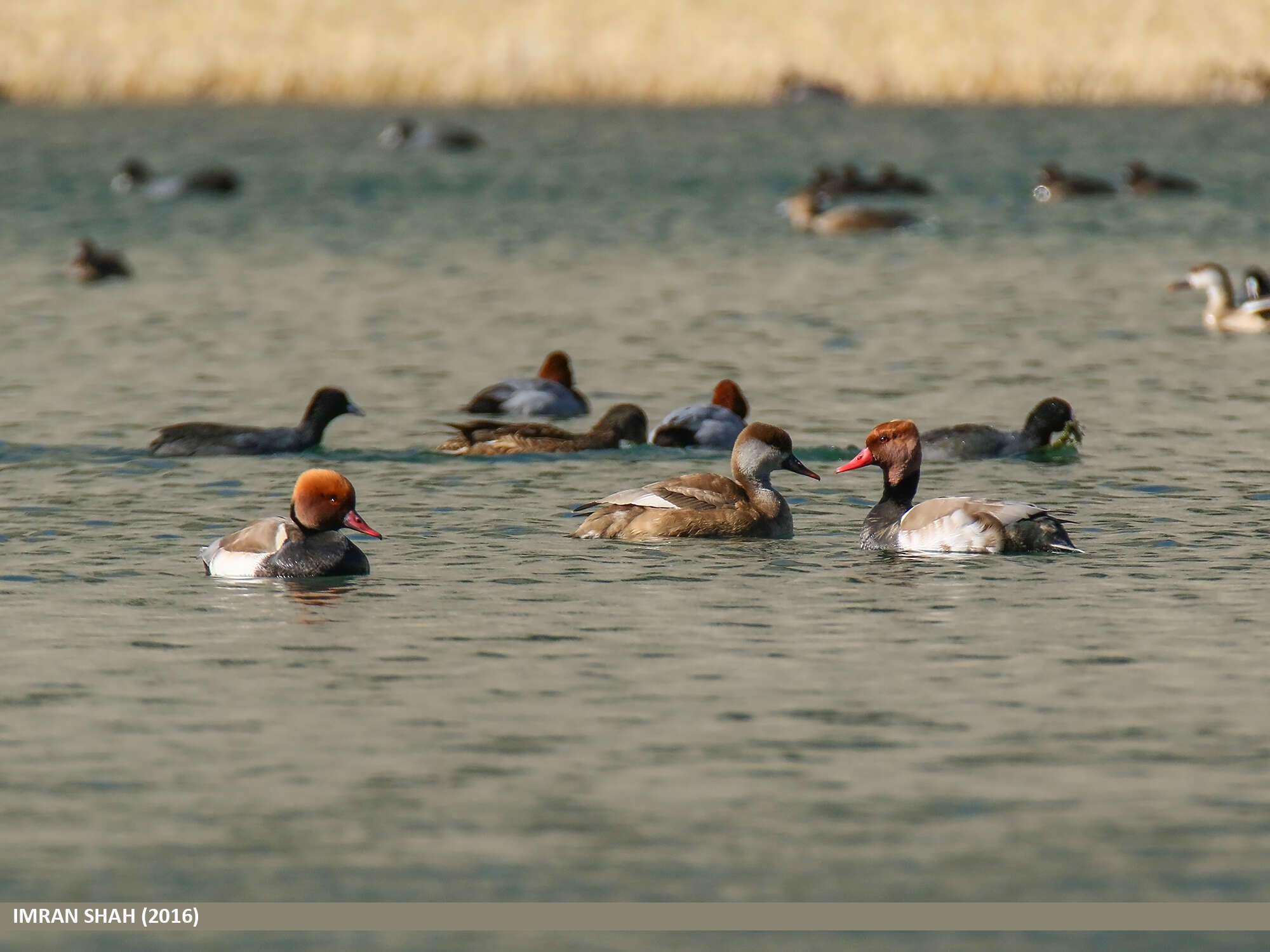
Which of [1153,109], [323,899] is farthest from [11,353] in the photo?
[1153,109]

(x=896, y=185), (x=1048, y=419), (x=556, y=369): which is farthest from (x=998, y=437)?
(x=896, y=185)

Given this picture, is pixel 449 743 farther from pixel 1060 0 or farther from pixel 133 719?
pixel 1060 0

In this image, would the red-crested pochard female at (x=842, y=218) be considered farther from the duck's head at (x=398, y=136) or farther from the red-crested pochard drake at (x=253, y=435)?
the red-crested pochard drake at (x=253, y=435)

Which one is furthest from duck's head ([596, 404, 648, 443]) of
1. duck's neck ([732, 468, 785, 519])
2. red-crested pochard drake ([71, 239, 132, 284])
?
red-crested pochard drake ([71, 239, 132, 284])

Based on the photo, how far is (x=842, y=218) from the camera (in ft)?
124

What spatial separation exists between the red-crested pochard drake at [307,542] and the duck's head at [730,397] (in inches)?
231

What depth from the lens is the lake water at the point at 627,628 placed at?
26.6 feet

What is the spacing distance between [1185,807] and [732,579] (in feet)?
15.5

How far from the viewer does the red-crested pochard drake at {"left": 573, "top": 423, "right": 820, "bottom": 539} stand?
14.1m

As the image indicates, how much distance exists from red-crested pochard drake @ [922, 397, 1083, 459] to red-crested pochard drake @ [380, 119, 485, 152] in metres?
37.2

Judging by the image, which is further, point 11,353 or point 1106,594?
point 11,353

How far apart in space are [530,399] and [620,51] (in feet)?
143

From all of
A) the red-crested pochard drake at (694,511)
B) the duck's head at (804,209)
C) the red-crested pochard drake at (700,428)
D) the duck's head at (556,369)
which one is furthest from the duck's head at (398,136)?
the red-crested pochard drake at (694,511)

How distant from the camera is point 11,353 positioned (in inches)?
963
